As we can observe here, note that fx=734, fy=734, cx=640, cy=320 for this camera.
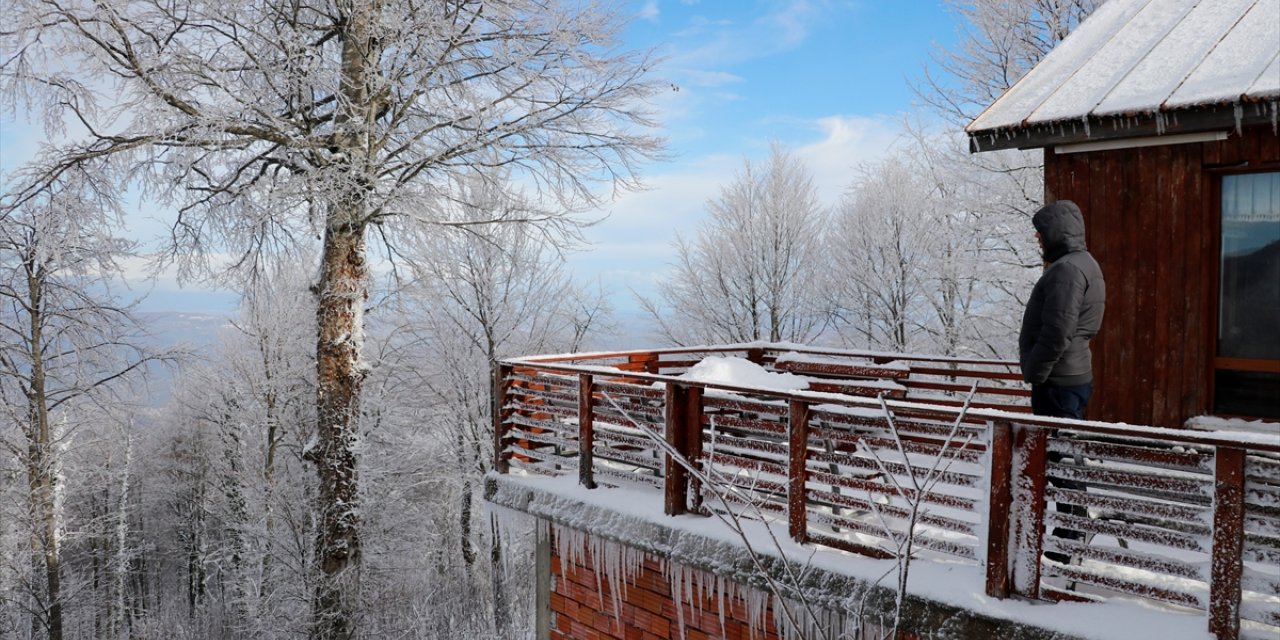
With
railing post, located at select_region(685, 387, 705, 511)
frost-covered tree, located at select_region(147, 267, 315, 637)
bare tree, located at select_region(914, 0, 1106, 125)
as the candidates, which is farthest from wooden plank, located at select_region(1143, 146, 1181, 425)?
frost-covered tree, located at select_region(147, 267, 315, 637)

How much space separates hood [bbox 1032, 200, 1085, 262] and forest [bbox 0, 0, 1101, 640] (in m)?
5.03

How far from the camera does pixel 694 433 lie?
5.07 m

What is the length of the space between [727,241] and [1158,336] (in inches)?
703

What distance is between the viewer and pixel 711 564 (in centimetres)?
460

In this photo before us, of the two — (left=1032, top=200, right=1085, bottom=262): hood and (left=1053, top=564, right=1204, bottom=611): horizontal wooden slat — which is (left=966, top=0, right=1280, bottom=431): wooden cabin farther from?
(left=1053, top=564, right=1204, bottom=611): horizontal wooden slat

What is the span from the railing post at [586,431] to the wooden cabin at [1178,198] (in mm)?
3494

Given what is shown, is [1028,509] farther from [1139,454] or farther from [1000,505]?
[1139,454]

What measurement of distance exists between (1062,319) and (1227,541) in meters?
1.37

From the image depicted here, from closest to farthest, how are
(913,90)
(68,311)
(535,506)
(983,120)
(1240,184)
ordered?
(1240,184) < (983,120) < (535,506) < (68,311) < (913,90)

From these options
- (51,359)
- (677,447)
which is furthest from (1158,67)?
(51,359)

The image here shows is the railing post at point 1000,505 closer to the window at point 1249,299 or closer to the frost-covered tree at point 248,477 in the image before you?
the window at point 1249,299

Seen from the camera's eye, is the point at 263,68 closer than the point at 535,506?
No

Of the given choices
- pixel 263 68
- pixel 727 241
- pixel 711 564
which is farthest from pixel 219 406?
pixel 711 564

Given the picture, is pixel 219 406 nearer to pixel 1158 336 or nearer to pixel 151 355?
pixel 151 355
